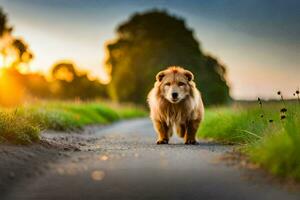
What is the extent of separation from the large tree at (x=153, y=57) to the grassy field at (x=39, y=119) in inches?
385

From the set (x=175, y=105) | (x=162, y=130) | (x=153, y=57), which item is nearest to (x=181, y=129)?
(x=162, y=130)

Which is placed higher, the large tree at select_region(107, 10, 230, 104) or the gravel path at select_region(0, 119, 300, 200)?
the large tree at select_region(107, 10, 230, 104)

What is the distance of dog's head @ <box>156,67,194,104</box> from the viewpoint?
10.8 metres

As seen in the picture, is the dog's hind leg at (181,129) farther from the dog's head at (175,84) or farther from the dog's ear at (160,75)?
the dog's ear at (160,75)

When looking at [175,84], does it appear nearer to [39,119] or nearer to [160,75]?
[160,75]

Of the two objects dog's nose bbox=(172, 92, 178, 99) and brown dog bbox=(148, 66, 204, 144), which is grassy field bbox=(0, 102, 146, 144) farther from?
dog's nose bbox=(172, 92, 178, 99)

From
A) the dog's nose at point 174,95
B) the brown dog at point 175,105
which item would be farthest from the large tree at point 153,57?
the dog's nose at point 174,95

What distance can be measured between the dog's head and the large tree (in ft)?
98.5

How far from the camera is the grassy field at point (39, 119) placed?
29.5ft

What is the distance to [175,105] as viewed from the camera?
1109 cm

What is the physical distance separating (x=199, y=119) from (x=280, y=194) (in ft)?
17.7

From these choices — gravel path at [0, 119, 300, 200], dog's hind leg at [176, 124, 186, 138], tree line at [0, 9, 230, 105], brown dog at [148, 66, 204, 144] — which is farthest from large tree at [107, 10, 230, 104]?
gravel path at [0, 119, 300, 200]

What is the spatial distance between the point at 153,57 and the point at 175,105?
33.8 metres

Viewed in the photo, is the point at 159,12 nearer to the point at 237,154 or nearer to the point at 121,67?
the point at 121,67
